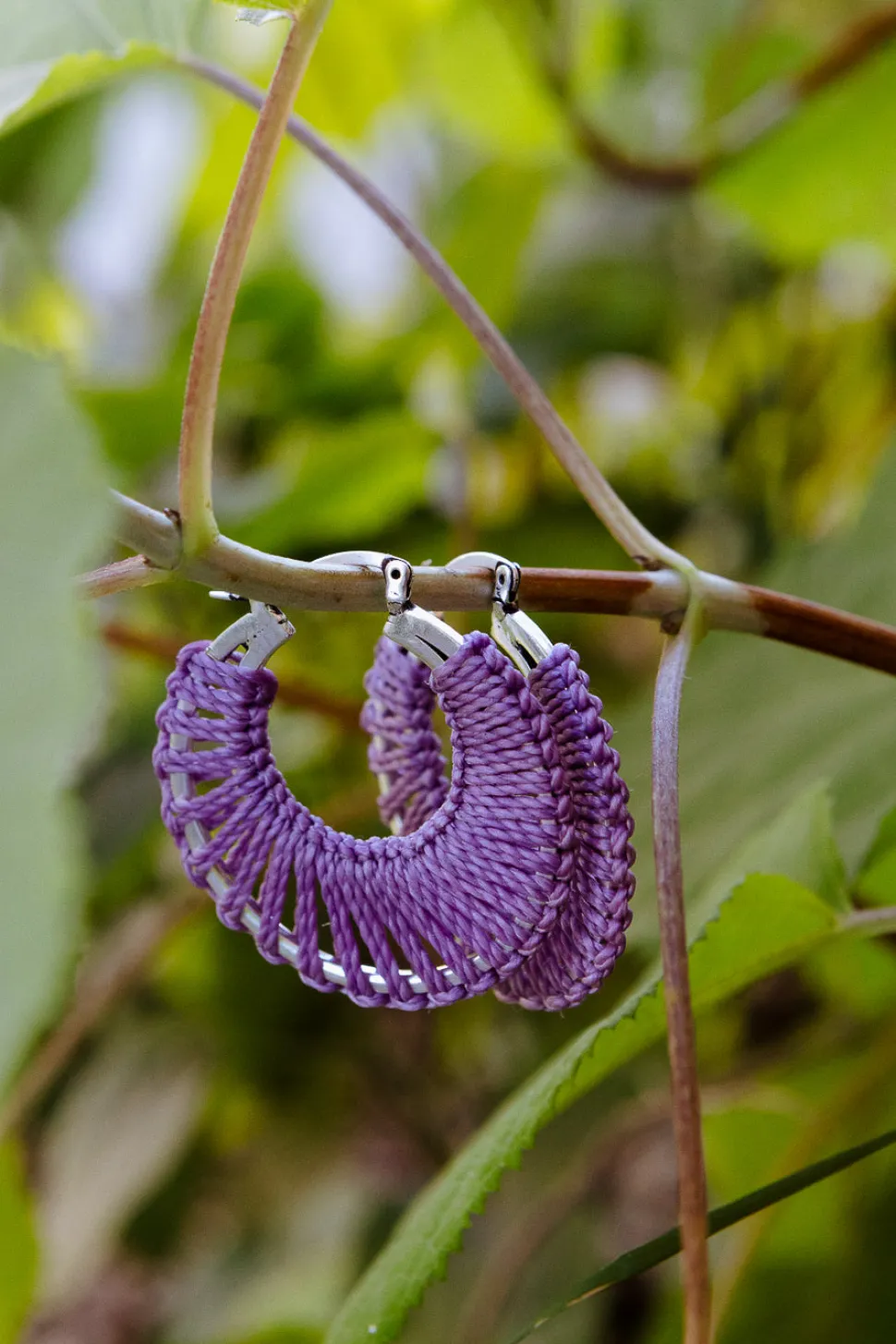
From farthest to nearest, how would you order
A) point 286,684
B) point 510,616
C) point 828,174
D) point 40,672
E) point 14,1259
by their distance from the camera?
point 828,174
point 286,684
point 14,1259
point 510,616
point 40,672

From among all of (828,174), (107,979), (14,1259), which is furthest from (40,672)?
(828,174)

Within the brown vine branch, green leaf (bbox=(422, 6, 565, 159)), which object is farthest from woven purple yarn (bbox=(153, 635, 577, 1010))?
green leaf (bbox=(422, 6, 565, 159))

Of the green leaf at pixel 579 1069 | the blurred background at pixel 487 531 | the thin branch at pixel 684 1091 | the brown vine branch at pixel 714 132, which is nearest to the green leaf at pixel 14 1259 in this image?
the blurred background at pixel 487 531

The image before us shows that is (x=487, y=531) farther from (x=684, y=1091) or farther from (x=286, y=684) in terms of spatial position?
(x=684, y=1091)

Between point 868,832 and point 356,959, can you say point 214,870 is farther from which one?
point 868,832

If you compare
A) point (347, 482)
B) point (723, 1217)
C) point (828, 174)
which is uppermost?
point (828, 174)

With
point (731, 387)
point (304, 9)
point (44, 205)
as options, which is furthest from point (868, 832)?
point (44, 205)

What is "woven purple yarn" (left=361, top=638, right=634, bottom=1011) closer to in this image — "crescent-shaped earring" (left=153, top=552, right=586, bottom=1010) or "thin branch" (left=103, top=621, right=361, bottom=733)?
"crescent-shaped earring" (left=153, top=552, right=586, bottom=1010)
